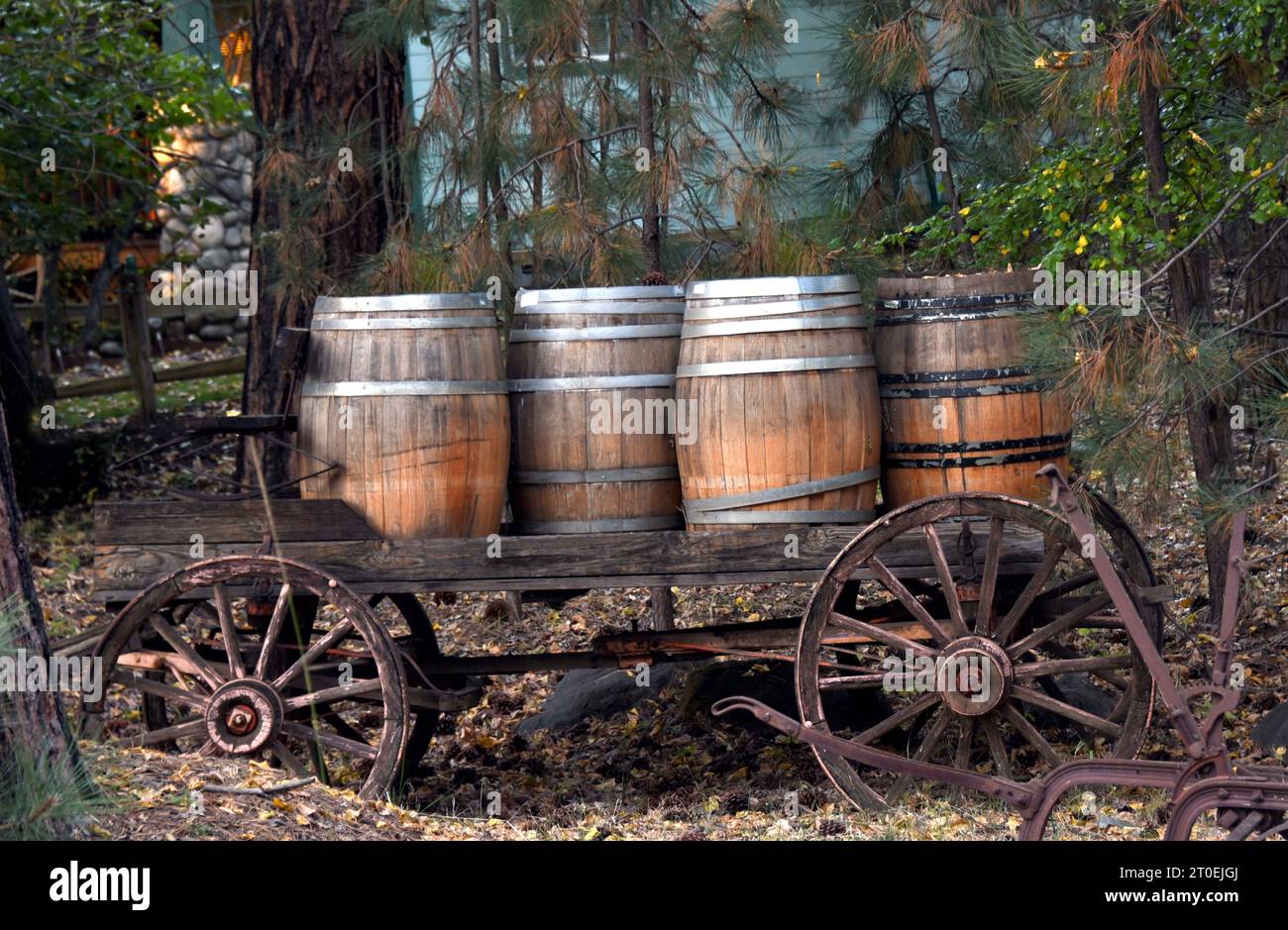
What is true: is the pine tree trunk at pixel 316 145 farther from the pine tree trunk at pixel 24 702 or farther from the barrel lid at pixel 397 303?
the pine tree trunk at pixel 24 702

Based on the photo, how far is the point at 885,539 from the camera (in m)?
5.04

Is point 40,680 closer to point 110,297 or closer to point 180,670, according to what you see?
point 180,670

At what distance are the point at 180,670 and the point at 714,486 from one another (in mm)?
2049

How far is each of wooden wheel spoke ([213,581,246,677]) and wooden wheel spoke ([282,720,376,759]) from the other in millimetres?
263

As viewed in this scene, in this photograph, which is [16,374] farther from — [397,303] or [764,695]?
[764,695]

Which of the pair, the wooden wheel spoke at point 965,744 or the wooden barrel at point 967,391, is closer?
the wooden wheel spoke at point 965,744

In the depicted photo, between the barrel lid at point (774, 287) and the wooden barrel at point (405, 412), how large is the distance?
912 mm

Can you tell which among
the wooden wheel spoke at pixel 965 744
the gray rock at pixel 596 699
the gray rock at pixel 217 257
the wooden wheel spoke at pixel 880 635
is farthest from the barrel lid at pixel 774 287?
the gray rock at pixel 217 257

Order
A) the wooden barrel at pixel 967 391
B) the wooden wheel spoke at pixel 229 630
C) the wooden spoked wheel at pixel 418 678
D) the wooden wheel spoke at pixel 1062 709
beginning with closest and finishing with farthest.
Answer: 1. the wooden wheel spoke at pixel 1062 709
2. the wooden wheel spoke at pixel 229 630
3. the wooden barrel at pixel 967 391
4. the wooden spoked wheel at pixel 418 678

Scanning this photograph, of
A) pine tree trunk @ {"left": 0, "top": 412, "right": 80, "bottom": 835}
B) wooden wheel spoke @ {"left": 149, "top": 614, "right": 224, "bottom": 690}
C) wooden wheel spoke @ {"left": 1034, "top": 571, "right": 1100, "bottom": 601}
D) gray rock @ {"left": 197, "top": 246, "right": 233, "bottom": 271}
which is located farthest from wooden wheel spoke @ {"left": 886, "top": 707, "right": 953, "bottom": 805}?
gray rock @ {"left": 197, "top": 246, "right": 233, "bottom": 271}

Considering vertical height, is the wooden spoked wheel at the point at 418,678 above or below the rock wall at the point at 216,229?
below

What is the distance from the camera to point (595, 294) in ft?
18.0

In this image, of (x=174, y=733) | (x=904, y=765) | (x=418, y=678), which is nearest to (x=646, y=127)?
(x=418, y=678)

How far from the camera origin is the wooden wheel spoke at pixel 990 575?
4.97 m
